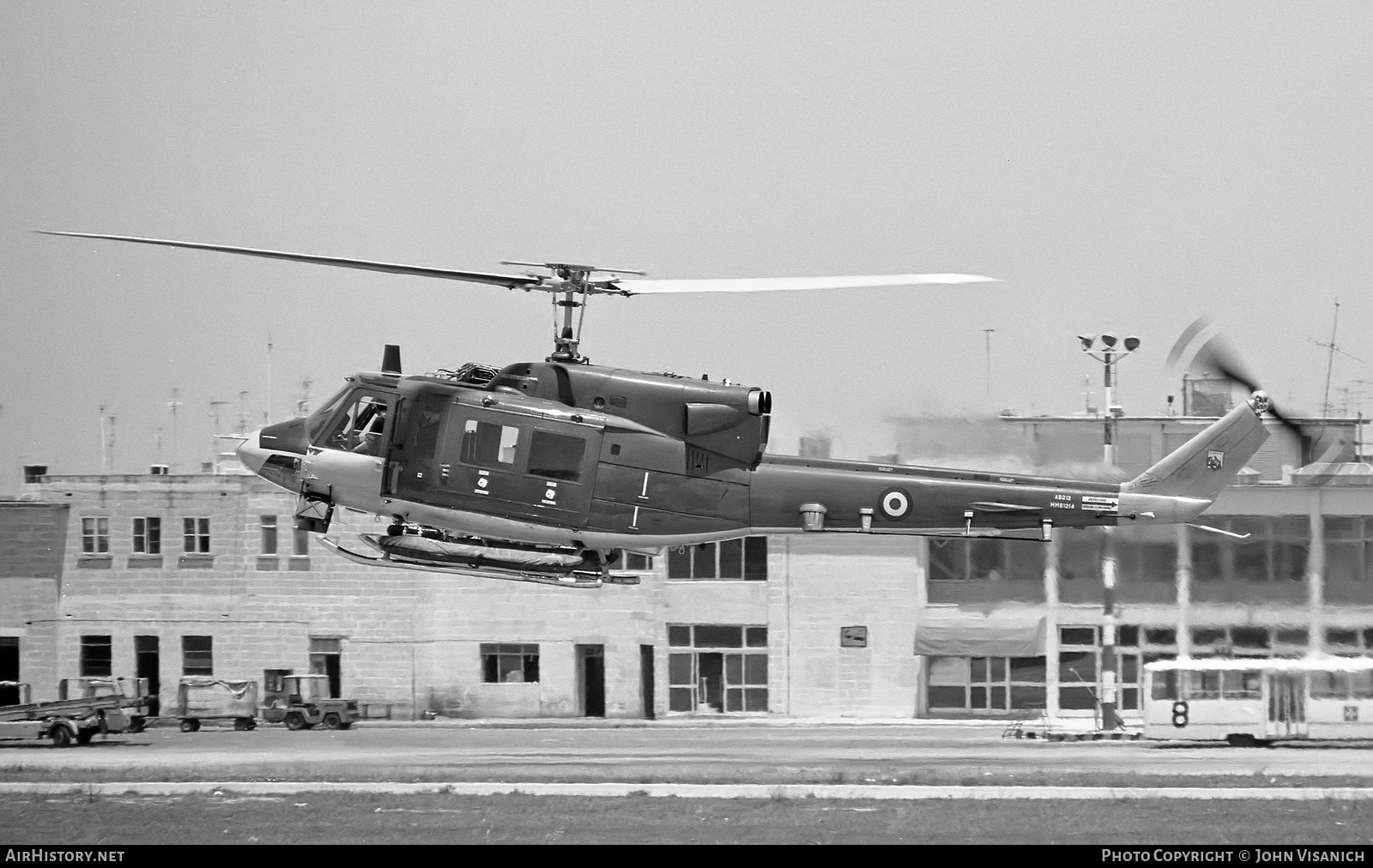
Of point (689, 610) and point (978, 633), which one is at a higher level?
point (689, 610)

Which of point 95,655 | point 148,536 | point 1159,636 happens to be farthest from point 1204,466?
point 95,655

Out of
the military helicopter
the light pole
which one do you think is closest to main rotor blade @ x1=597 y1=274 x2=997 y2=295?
the military helicopter

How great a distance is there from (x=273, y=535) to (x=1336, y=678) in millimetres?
32564

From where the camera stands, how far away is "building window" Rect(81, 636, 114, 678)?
5453 centimetres

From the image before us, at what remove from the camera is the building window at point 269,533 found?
5397 cm

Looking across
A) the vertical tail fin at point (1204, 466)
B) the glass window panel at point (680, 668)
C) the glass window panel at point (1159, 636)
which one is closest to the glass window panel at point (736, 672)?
the glass window panel at point (680, 668)

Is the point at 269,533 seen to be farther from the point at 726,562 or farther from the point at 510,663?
the point at 726,562

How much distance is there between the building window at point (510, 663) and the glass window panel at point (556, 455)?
86.5 feet

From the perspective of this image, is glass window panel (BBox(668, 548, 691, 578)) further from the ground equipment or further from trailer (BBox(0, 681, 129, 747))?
trailer (BBox(0, 681, 129, 747))

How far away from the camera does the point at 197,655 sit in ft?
177

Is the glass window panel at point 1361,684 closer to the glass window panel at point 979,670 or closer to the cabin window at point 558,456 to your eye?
the glass window panel at point 979,670

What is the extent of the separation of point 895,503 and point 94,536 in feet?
121

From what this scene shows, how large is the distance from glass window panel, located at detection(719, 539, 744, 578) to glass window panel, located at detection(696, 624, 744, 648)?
5.24ft

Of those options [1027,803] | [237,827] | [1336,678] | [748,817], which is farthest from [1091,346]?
[237,827]
